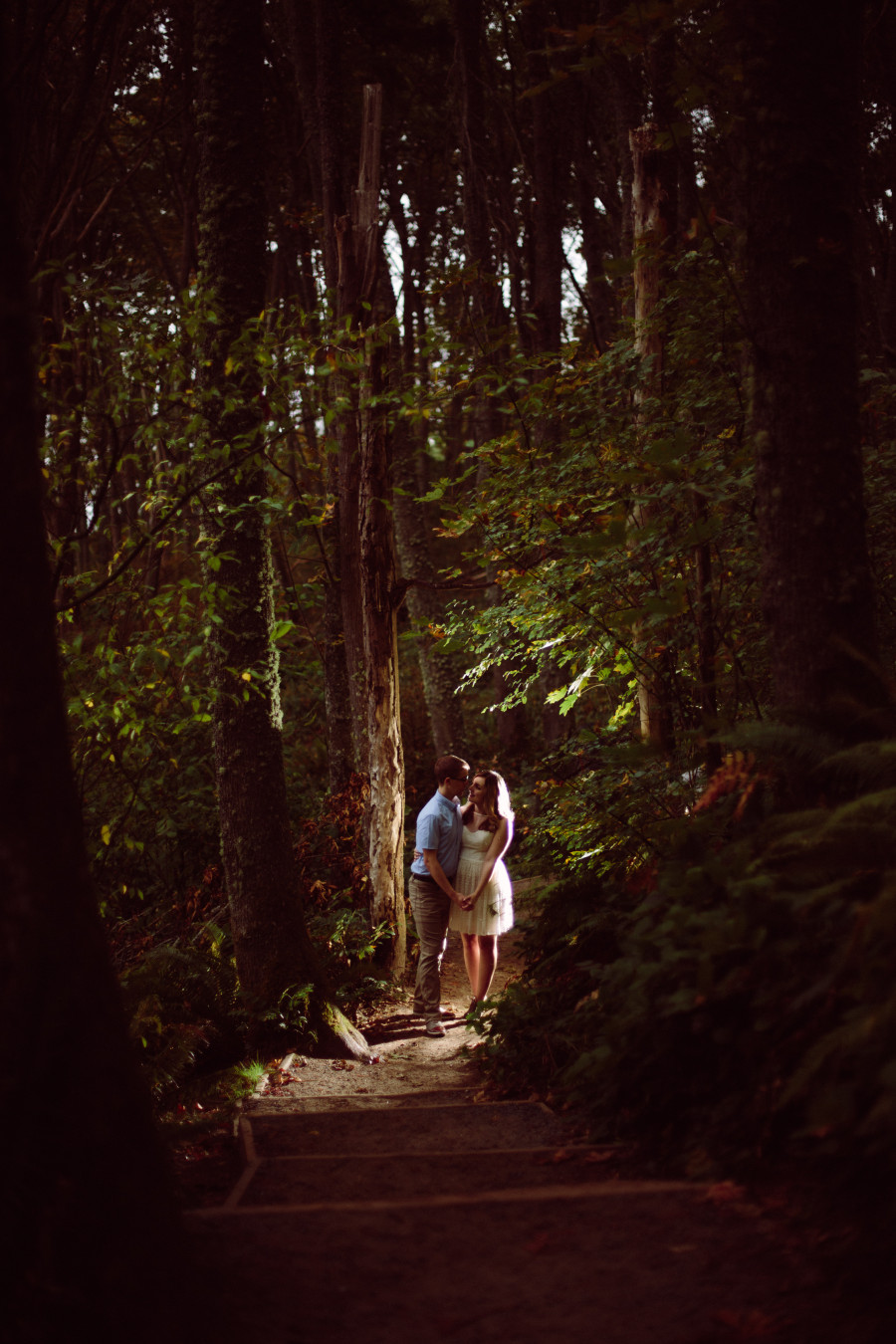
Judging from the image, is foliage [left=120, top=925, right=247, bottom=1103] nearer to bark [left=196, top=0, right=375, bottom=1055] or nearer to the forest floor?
bark [left=196, top=0, right=375, bottom=1055]

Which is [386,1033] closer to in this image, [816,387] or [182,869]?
[182,869]

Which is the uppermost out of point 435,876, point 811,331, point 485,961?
point 811,331

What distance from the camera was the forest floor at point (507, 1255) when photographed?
8.36ft

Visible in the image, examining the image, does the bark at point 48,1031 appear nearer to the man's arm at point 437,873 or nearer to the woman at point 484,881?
the man's arm at point 437,873

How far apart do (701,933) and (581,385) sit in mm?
4890

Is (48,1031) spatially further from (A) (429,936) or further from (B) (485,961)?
(B) (485,961)

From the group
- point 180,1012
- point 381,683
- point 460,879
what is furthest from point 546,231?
point 180,1012

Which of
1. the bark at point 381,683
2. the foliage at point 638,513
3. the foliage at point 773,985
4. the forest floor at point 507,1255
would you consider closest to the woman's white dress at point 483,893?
the bark at point 381,683

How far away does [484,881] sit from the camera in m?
8.53

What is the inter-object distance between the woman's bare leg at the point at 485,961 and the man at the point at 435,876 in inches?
14.3

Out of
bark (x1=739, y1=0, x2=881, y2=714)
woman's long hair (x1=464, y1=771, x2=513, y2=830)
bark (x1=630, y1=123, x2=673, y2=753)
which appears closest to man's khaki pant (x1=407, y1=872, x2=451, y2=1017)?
woman's long hair (x1=464, y1=771, x2=513, y2=830)

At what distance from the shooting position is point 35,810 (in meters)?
2.52

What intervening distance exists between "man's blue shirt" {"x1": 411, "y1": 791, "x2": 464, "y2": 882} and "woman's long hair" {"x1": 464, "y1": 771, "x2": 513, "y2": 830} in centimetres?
26

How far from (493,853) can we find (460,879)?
46 cm
